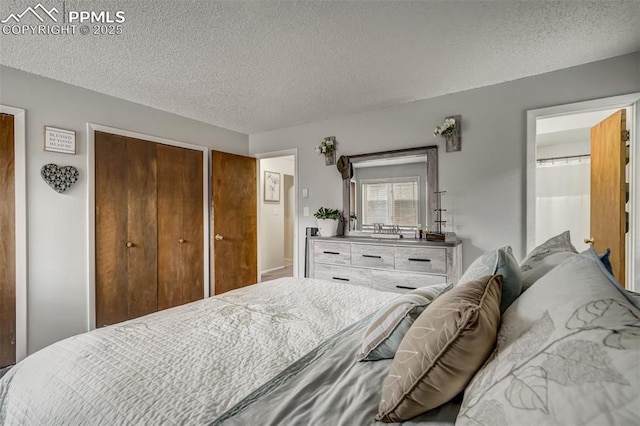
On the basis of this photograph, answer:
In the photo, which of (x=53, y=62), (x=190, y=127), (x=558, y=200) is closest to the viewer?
(x=53, y=62)

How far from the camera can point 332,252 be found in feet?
10.6

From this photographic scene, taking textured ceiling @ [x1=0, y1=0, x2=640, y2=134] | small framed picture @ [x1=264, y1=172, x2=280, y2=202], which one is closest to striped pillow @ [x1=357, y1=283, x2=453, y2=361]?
textured ceiling @ [x1=0, y1=0, x2=640, y2=134]

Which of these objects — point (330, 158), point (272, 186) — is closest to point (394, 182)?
point (330, 158)

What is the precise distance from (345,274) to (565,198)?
3.55 metres

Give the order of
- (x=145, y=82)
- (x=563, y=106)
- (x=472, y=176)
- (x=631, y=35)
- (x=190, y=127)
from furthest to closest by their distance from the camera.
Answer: (x=190, y=127)
(x=472, y=176)
(x=145, y=82)
(x=563, y=106)
(x=631, y=35)

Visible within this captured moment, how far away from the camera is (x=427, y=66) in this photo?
2.41 metres

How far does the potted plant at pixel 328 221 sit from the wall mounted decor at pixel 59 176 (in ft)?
8.17

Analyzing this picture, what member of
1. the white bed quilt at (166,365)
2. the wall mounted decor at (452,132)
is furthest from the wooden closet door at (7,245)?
the wall mounted decor at (452,132)

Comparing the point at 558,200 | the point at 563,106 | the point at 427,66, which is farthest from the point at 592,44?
the point at 558,200

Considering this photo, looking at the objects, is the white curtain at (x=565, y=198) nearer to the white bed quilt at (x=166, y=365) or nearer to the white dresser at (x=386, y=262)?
the white dresser at (x=386, y=262)

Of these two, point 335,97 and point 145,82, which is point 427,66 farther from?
point 145,82

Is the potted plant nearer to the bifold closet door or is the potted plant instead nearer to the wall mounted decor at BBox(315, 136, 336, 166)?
the wall mounted decor at BBox(315, 136, 336, 166)

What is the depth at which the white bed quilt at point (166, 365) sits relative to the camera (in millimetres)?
827

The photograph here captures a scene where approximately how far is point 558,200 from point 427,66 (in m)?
3.31
